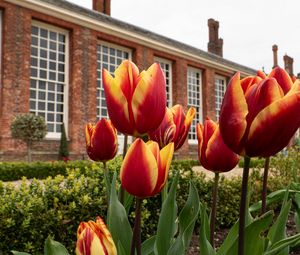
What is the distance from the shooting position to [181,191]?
352 cm

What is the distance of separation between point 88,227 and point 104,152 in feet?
1.34

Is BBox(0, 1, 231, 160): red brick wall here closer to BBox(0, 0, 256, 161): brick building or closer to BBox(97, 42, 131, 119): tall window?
BBox(0, 0, 256, 161): brick building

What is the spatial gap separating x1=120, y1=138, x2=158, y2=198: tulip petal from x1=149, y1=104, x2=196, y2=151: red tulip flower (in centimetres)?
29

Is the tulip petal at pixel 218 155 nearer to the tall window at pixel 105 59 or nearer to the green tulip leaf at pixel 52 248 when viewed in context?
the green tulip leaf at pixel 52 248

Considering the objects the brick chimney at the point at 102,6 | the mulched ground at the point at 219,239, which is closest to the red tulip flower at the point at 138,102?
the mulched ground at the point at 219,239

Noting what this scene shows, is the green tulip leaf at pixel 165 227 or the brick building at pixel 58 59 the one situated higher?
the brick building at pixel 58 59

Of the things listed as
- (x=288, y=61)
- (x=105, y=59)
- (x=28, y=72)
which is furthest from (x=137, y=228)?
(x=288, y=61)

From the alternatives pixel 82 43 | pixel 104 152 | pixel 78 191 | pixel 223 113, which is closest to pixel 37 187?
pixel 78 191

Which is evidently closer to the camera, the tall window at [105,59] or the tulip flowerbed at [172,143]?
the tulip flowerbed at [172,143]

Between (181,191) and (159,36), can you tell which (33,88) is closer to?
(159,36)

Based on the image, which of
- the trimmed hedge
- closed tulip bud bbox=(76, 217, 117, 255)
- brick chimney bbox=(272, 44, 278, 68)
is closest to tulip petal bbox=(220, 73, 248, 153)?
closed tulip bud bbox=(76, 217, 117, 255)

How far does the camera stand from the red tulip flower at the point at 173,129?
3.61 feet

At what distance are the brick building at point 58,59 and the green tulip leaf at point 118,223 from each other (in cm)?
1213

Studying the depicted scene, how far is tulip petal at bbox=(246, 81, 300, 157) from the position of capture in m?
0.72
